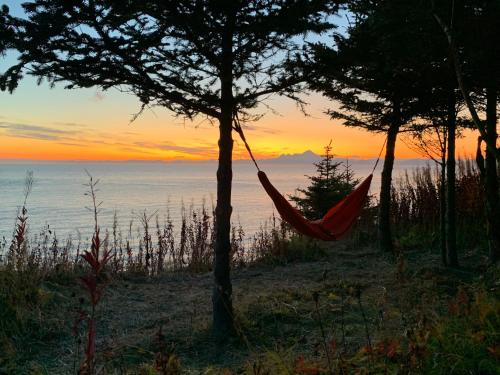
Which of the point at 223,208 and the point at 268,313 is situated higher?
the point at 223,208

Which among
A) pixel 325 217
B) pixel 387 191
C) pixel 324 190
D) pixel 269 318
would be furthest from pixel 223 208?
pixel 324 190

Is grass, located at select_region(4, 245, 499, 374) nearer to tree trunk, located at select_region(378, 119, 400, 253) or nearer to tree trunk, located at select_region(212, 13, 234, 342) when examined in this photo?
tree trunk, located at select_region(212, 13, 234, 342)

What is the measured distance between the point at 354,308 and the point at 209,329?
1.61 metres

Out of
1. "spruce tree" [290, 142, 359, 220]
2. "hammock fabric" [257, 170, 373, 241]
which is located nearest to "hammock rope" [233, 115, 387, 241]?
"hammock fabric" [257, 170, 373, 241]

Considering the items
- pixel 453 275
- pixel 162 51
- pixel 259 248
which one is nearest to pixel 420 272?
pixel 453 275

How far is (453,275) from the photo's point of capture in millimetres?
6523

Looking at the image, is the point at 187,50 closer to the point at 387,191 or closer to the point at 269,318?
the point at 269,318

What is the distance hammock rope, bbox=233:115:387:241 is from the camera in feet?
16.0

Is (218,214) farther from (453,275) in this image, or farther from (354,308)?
(453,275)

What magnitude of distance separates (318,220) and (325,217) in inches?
3.6

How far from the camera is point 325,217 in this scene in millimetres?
5676

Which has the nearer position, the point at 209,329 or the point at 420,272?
the point at 209,329

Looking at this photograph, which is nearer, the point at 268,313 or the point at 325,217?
the point at 268,313

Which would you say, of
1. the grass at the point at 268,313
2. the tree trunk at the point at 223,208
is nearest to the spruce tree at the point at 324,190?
the grass at the point at 268,313
